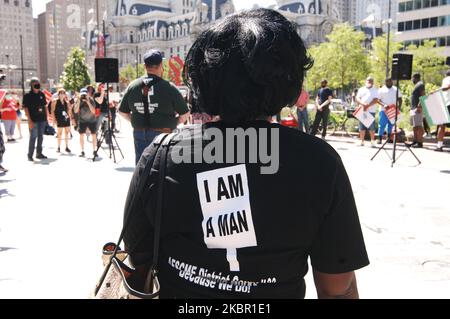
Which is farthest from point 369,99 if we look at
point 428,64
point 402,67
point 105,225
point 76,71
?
point 76,71

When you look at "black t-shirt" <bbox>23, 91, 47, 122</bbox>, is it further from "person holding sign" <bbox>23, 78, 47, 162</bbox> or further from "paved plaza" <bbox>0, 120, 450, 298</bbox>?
"paved plaza" <bbox>0, 120, 450, 298</bbox>

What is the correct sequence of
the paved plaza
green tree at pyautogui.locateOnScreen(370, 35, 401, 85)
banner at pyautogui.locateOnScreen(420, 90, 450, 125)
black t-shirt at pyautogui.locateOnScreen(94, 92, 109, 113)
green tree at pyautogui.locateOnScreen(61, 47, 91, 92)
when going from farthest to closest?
green tree at pyautogui.locateOnScreen(61, 47, 91, 92) < green tree at pyautogui.locateOnScreen(370, 35, 401, 85) < black t-shirt at pyautogui.locateOnScreen(94, 92, 109, 113) < banner at pyautogui.locateOnScreen(420, 90, 450, 125) < the paved plaza

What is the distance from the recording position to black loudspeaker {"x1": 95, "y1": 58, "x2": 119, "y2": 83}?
11.4m

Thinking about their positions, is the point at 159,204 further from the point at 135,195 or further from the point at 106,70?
the point at 106,70

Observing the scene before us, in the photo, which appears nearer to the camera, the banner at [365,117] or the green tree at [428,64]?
the banner at [365,117]

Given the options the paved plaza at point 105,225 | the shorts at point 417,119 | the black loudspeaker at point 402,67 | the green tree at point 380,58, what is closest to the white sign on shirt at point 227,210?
the paved plaza at point 105,225

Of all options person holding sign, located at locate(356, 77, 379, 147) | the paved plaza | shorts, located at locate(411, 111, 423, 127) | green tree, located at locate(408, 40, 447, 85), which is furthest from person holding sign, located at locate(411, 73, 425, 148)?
green tree, located at locate(408, 40, 447, 85)

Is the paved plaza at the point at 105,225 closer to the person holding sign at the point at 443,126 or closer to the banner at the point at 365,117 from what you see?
the person holding sign at the point at 443,126

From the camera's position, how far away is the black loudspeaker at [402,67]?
1057 cm

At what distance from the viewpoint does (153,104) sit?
237 inches

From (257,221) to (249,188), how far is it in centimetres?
10

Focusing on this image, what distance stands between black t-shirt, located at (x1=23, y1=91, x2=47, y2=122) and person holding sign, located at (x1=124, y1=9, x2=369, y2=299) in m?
10.6

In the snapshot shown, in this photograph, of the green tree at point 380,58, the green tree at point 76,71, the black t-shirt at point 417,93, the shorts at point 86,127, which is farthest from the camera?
the green tree at point 76,71

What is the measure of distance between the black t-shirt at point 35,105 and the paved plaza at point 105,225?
51.7 inches
